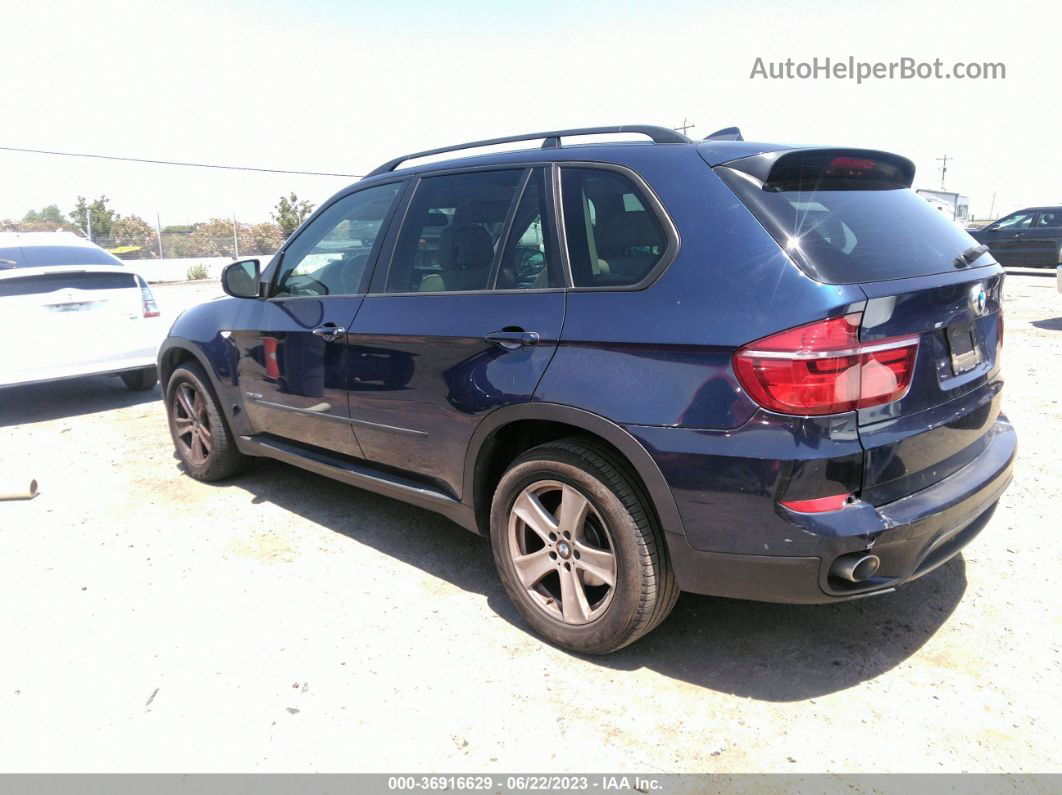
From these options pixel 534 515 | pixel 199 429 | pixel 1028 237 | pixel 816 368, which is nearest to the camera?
pixel 816 368

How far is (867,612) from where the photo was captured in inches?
124

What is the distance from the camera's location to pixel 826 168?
2.72 meters

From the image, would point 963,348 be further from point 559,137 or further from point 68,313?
point 68,313

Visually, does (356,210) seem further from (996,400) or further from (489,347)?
(996,400)

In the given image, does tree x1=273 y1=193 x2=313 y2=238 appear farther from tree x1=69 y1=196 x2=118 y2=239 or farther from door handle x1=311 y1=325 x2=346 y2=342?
door handle x1=311 y1=325 x2=346 y2=342

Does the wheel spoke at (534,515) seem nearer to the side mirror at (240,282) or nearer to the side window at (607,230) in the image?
the side window at (607,230)

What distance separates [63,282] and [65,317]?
31cm

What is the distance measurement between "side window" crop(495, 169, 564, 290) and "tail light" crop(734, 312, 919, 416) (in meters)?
0.89

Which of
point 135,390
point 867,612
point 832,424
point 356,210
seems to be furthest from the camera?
point 135,390

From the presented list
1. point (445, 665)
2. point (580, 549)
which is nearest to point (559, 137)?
point (580, 549)

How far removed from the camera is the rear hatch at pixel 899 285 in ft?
7.64

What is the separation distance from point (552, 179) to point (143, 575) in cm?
268

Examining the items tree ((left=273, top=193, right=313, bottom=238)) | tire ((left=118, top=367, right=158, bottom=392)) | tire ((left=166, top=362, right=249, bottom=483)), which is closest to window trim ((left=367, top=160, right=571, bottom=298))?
tire ((left=166, top=362, right=249, bottom=483))
